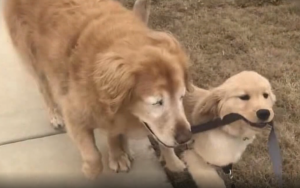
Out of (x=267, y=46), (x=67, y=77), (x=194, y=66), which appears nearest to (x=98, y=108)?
(x=67, y=77)

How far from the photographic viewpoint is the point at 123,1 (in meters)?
4.75

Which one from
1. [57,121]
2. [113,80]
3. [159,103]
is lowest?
[57,121]

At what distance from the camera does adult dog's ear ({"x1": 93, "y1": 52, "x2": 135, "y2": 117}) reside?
229cm

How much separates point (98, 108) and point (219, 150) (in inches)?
26.2

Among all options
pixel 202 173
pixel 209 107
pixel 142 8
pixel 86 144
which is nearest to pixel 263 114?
pixel 209 107

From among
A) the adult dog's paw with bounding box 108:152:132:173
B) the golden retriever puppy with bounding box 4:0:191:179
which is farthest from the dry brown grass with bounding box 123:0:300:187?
the golden retriever puppy with bounding box 4:0:191:179

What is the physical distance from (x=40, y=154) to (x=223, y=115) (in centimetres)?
131

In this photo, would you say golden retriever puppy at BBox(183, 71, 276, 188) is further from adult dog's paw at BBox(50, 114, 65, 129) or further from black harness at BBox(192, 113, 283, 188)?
adult dog's paw at BBox(50, 114, 65, 129)

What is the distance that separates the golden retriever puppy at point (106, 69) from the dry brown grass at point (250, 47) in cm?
81

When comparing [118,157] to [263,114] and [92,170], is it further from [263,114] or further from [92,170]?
[263,114]

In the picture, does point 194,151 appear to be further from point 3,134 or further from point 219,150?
point 3,134

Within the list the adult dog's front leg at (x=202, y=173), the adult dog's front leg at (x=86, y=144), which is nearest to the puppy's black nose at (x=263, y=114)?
the adult dog's front leg at (x=202, y=173)

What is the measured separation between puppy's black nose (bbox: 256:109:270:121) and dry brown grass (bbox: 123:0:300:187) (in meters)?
0.76

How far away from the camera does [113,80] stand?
2307 mm
